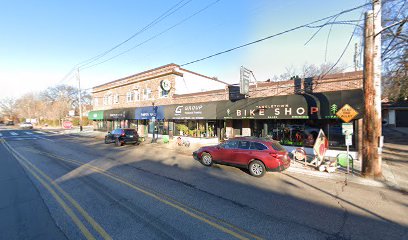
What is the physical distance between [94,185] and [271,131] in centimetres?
1125

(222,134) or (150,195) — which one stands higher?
(222,134)

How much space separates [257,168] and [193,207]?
398 centimetres

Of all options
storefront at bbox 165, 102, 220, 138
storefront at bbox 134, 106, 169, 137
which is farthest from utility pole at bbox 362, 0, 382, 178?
storefront at bbox 134, 106, 169, 137

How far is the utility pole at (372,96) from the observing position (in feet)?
25.0

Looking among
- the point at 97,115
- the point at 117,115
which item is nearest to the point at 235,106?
the point at 117,115

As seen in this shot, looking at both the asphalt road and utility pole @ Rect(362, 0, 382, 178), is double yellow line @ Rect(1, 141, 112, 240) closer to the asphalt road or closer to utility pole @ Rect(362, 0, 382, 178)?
the asphalt road

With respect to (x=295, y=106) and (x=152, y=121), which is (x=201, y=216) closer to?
(x=295, y=106)

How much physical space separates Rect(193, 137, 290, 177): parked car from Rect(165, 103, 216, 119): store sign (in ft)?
21.2

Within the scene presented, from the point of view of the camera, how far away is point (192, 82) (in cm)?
2236

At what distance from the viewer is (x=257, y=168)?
8172 millimetres

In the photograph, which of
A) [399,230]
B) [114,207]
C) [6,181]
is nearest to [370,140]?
[399,230]

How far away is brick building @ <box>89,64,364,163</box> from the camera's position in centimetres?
1085

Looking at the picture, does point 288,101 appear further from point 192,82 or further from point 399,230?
point 192,82

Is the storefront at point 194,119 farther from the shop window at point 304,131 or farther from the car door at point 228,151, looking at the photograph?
the car door at point 228,151
